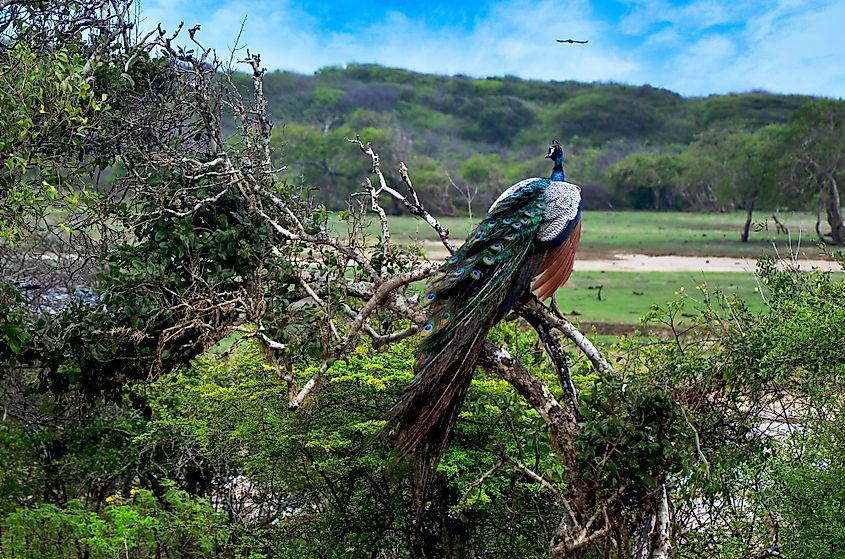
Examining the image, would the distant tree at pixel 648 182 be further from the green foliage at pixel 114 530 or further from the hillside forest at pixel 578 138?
the green foliage at pixel 114 530

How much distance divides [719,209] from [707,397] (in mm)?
39193

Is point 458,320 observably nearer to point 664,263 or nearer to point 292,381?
point 292,381

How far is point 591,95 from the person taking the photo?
219 ft

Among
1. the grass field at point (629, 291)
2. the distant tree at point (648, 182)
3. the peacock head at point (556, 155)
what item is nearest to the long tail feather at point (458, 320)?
the peacock head at point (556, 155)

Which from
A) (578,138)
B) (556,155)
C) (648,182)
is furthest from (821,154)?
(578,138)

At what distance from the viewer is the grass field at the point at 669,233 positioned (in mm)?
27953

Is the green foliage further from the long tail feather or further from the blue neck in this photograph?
the blue neck

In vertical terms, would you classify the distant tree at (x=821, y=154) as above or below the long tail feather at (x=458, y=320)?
above

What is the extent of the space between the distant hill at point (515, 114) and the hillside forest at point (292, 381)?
130 ft

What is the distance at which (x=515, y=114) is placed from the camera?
6512 cm

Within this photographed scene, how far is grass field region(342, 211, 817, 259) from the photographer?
91.7ft

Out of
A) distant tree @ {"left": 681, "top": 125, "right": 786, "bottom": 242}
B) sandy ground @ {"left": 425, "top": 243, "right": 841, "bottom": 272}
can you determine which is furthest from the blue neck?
distant tree @ {"left": 681, "top": 125, "right": 786, "bottom": 242}

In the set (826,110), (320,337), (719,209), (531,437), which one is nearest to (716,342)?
(531,437)

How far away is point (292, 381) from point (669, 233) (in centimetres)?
3139
